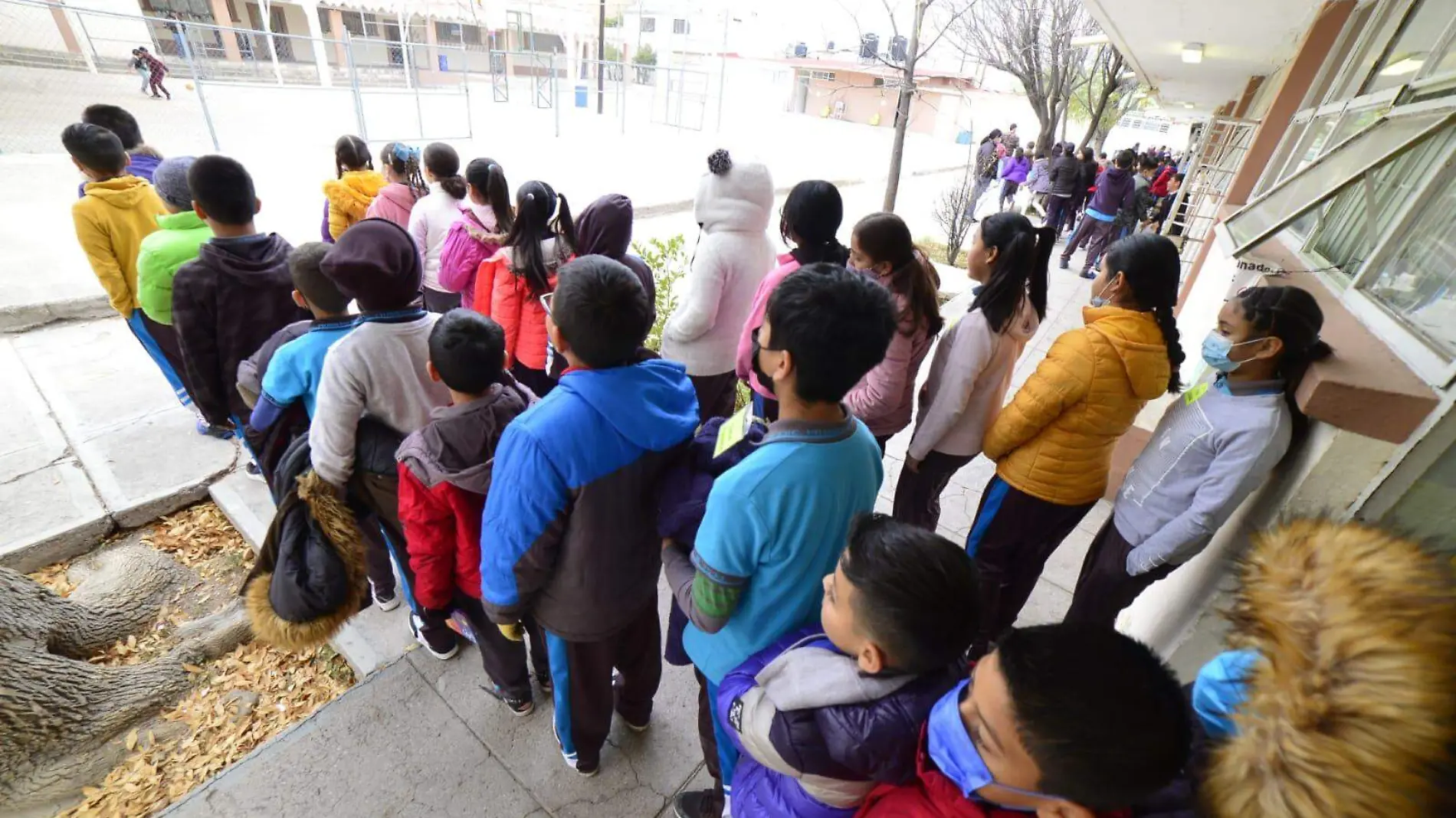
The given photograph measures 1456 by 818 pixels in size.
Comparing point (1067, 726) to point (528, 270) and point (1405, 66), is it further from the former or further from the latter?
point (1405, 66)

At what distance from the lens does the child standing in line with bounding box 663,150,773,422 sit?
8.80 ft

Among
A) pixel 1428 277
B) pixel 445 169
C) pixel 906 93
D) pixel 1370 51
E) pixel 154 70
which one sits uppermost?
pixel 1370 51

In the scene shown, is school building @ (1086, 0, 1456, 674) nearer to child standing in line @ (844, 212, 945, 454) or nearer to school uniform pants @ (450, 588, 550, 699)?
child standing in line @ (844, 212, 945, 454)

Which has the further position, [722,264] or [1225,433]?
[722,264]

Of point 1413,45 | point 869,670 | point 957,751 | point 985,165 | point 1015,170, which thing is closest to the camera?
point 957,751

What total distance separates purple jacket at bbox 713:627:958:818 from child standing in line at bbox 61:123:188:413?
3833 millimetres

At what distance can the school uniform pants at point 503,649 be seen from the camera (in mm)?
2041

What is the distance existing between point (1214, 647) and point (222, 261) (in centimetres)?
379

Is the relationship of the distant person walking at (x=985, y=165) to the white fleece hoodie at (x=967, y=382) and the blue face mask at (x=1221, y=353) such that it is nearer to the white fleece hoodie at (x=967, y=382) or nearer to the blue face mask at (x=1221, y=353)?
the white fleece hoodie at (x=967, y=382)

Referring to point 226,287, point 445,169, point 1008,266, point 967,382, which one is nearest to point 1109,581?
point 967,382

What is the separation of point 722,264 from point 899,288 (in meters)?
0.83

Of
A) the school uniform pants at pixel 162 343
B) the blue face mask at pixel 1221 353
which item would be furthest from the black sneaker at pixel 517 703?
the blue face mask at pixel 1221 353

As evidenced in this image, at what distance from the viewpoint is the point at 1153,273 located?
6.41ft

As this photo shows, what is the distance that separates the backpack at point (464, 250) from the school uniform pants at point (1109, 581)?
3.11m
